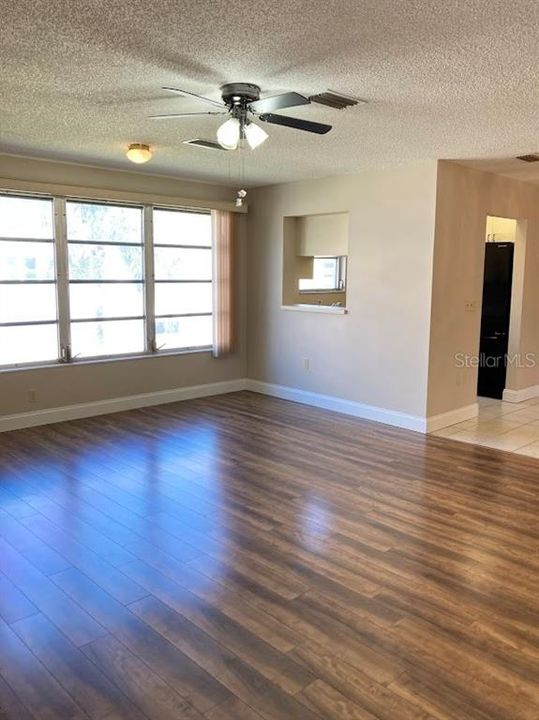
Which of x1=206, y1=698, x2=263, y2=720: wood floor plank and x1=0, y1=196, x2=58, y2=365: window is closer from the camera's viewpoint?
x1=206, y1=698, x2=263, y2=720: wood floor plank

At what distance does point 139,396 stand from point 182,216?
213 cm

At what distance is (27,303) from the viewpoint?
545 cm

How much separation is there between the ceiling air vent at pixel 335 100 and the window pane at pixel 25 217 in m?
3.24

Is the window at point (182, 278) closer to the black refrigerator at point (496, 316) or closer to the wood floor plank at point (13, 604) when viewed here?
the black refrigerator at point (496, 316)

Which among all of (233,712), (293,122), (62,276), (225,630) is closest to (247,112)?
(293,122)

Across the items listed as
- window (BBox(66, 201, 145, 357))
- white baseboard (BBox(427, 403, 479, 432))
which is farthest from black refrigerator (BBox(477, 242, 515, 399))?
window (BBox(66, 201, 145, 357))

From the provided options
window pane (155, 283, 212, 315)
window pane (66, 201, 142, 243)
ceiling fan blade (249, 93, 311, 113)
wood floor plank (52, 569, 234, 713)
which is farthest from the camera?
window pane (155, 283, 212, 315)

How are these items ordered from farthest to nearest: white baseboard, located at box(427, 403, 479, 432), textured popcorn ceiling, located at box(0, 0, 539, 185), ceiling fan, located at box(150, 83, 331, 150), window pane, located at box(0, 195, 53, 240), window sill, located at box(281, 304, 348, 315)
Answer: window sill, located at box(281, 304, 348, 315), white baseboard, located at box(427, 403, 479, 432), window pane, located at box(0, 195, 53, 240), ceiling fan, located at box(150, 83, 331, 150), textured popcorn ceiling, located at box(0, 0, 539, 185)

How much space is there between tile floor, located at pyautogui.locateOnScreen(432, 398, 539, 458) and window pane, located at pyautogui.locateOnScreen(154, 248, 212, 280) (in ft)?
10.8

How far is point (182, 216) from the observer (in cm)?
655

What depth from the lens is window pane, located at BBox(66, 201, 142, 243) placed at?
18.6 feet

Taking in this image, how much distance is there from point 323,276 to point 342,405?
9.39 feet

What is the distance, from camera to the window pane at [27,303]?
5.31 m

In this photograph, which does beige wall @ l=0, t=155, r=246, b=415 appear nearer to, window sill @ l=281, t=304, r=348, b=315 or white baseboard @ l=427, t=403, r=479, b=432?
window sill @ l=281, t=304, r=348, b=315
